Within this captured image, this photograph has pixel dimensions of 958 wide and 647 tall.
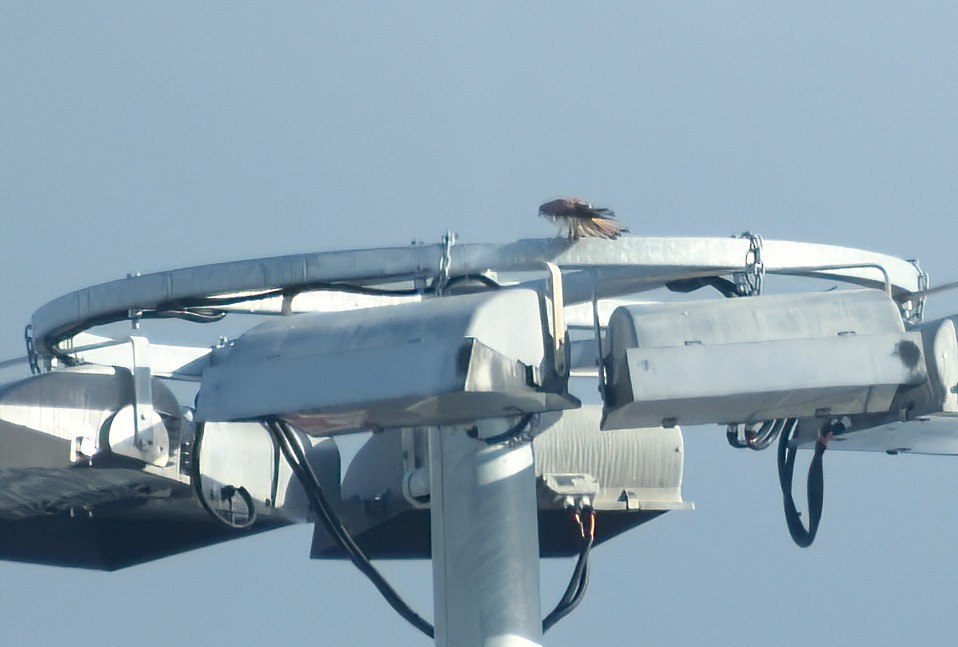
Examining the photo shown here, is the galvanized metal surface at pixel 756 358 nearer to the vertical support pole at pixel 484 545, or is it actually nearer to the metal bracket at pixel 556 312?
the metal bracket at pixel 556 312

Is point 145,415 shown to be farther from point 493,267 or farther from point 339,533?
point 493,267

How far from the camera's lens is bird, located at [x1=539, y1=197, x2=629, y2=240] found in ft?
33.6

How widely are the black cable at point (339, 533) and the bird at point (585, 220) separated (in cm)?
185

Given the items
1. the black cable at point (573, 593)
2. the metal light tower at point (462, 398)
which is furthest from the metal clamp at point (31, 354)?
the black cable at point (573, 593)

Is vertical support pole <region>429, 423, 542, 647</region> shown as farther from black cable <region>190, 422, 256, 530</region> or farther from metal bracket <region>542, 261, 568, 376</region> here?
black cable <region>190, 422, 256, 530</region>

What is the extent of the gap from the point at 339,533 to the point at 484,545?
815 millimetres

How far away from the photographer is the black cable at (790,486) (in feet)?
36.4

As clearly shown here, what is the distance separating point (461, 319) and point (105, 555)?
4.87m

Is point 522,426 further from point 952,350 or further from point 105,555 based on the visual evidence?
point 105,555

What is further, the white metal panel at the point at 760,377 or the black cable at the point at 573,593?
the black cable at the point at 573,593

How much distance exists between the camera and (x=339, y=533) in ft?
36.1

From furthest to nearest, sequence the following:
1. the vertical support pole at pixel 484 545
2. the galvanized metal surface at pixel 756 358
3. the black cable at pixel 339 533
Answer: the vertical support pole at pixel 484 545, the black cable at pixel 339 533, the galvanized metal surface at pixel 756 358

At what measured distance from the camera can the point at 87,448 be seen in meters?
11.3

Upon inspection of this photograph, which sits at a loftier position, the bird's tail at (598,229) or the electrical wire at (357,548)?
the bird's tail at (598,229)
